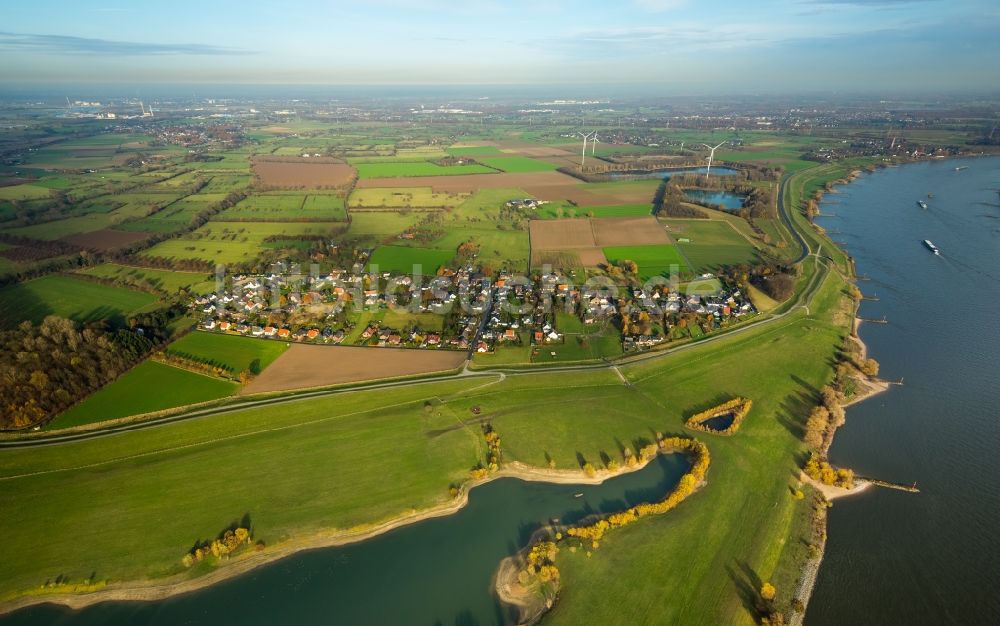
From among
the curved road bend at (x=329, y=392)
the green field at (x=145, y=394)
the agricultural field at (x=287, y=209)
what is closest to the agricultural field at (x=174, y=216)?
the agricultural field at (x=287, y=209)

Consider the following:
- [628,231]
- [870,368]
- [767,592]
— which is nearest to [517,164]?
[628,231]

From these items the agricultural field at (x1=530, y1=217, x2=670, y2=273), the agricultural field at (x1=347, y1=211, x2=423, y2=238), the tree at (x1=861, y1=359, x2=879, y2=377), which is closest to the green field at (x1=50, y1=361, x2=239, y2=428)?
the agricultural field at (x1=347, y1=211, x2=423, y2=238)

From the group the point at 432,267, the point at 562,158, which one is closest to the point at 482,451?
the point at 432,267

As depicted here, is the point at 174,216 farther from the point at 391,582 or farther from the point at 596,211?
the point at 391,582

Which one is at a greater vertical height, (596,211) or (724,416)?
(596,211)

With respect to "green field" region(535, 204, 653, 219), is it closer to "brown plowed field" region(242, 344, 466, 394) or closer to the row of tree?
"brown plowed field" region(242, 344, 466, 394)

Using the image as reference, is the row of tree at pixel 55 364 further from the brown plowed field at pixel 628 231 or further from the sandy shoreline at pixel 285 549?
the brown plowed field at pixel 628 231
